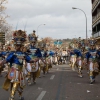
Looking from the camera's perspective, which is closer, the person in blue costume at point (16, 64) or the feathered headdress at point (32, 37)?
the person in blue costume at point (16, 64)

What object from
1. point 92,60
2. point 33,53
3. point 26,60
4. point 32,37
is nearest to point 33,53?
point 33,53

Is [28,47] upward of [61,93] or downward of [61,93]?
upward

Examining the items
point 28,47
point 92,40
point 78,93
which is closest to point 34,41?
point 28,47

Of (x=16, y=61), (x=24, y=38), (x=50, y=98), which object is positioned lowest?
(x=50, y=98)

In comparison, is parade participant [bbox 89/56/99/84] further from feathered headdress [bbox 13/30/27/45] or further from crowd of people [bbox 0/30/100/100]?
feathered headdress [bbox 13/30/27/45]

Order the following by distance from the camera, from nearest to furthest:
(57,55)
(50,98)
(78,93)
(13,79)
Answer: (13,79)
(50,98)
(78,93)
(57,55)

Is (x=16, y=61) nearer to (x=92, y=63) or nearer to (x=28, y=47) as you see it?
(x=28, y=47)

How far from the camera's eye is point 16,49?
9008 mm

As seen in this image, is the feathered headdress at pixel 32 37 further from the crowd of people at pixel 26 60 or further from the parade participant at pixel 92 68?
the parade participant at pixel 92 68

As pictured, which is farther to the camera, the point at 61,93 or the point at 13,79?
the point at 61,93

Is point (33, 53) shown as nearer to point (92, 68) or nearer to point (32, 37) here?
point (32, 37)

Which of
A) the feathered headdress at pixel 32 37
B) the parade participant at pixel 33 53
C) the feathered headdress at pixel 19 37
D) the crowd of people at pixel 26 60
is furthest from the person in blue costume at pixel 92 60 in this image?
the feathered headdress at pixel 19 37

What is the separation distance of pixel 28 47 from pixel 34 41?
1.30 ft

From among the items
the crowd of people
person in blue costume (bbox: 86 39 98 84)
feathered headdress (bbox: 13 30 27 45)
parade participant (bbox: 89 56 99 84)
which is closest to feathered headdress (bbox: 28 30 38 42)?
the crowd of people
